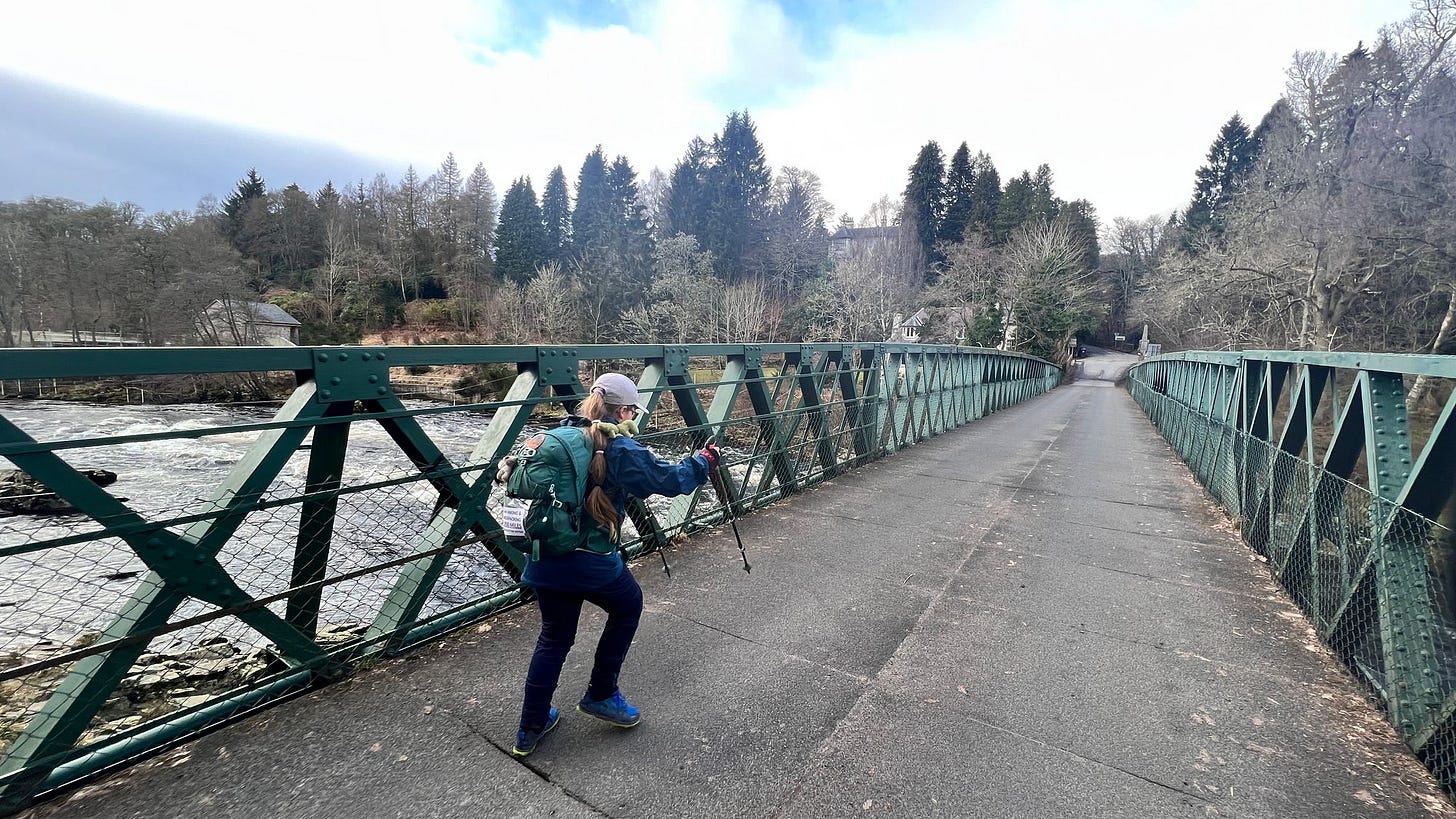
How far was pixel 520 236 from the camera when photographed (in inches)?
2089

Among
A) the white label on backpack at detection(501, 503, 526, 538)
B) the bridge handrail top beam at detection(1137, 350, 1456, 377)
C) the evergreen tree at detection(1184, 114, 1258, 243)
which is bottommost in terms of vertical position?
the white label on backpack at detection(501, 503, 526, 538)

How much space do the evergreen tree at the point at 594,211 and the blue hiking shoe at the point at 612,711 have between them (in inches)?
1871

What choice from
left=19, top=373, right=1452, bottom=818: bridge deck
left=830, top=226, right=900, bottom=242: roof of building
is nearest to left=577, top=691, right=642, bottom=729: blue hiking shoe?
left=19, top=373, right=1452, bottom=818: bridge deck

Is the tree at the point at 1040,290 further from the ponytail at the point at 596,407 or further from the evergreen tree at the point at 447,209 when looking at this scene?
the evergreen tree at the point at 447,209

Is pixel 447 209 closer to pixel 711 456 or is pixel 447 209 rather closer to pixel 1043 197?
pixel 1043 197

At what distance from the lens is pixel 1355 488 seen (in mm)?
3338

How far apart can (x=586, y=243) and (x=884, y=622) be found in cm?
5136

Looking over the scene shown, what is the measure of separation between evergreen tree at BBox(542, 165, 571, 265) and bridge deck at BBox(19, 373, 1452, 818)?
5404 centimetres

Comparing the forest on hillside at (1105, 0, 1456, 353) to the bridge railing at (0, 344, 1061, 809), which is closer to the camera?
the bridge railing at (0, 344, 1061, 809)

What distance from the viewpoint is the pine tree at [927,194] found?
54.1 metres

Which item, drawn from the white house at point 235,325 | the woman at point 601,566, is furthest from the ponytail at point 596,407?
the white house at point 235,325

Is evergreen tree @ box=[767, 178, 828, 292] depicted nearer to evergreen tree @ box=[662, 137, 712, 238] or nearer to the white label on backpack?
evergreen tree @ box=[662, 137, 712, 238]

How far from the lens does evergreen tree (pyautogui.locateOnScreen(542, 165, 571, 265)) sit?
54.9 metres

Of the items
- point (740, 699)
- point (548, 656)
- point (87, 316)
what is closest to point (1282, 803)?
point (740, 699)
